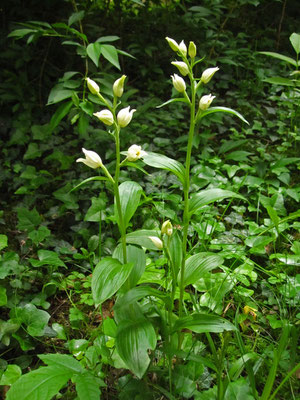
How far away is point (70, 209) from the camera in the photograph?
220cm

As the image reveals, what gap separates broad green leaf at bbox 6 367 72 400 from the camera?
957 mm

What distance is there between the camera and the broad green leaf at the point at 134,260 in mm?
1243

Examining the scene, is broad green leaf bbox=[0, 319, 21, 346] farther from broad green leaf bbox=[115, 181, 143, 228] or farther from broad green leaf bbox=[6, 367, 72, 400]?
broad green leaf bbox=[115, 181, 143, 228]

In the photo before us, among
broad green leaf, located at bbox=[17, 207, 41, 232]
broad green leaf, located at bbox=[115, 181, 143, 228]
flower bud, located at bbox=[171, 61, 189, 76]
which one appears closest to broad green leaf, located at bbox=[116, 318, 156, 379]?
broad green leaf, located at bbox=[115, 181, 143, 228]

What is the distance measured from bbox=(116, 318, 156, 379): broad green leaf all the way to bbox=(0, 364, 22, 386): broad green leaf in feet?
Answer: 1.44

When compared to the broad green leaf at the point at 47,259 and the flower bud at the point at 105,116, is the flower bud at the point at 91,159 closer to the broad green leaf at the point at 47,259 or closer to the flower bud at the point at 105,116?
the flower bud at the point at 105,116

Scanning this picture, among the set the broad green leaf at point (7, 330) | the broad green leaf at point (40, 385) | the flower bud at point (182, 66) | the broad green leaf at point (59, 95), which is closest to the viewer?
the broad green leaf at point (40, 385)

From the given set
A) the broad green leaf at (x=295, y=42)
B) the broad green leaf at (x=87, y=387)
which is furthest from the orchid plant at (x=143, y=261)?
the broad green leaf at (x=295, y=42)

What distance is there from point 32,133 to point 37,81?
61 cm

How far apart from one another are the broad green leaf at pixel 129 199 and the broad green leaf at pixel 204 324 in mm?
369

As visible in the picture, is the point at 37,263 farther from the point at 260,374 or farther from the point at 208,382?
the point at 260,374

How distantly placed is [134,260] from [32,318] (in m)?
0.52

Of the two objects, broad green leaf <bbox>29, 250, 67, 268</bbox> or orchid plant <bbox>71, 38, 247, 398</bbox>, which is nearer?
orchid plant <bbox>71, 38, 247, 398</bbox>

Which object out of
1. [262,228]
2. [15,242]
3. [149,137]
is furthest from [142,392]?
[149,137]
